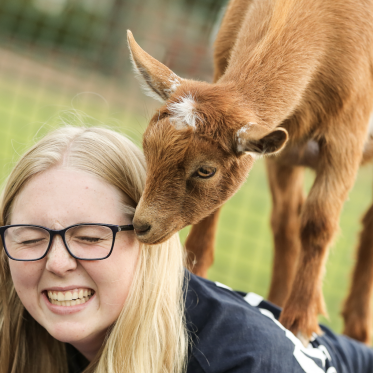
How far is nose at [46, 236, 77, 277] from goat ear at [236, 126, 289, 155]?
2.25 ft

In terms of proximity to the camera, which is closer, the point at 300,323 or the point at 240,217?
the point at 300,323

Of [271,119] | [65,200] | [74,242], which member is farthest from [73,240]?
[271,119]

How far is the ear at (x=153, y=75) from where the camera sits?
6.28ft

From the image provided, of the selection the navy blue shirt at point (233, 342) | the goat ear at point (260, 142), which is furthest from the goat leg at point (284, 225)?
the goat ear at point (260, 142)

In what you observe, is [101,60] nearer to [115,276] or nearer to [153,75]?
[153,75]

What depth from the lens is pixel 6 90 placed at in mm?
12062

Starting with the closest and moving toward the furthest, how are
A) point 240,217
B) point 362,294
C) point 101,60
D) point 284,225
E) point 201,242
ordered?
1. point 201,242
2. point 362,294
3. point 284,225
4. point 240,217
5. point 101,60

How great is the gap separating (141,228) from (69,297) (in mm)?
352

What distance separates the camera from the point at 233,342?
189 centimetres

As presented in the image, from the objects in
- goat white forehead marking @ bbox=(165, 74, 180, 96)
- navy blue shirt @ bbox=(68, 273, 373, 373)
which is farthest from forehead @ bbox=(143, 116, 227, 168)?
navy blue shirt @ bbox=(68, 273, 373, 373)

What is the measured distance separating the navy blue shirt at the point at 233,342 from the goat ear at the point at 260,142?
25.7 inches

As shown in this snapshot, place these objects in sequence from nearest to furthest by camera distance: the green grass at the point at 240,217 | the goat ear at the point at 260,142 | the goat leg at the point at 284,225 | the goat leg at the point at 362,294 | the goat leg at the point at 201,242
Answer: the goat ear at the point at 260,142 < the goat leg at the point at 201,242 < the goat leg at the point at 362,294 < the goat leg at the point at 284,225 < the green grass at the point at 240,217

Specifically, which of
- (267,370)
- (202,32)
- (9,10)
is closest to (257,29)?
(267,370)

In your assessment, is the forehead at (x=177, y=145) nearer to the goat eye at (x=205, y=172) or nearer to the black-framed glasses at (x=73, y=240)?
the goat eye at (x=205, y=172)
